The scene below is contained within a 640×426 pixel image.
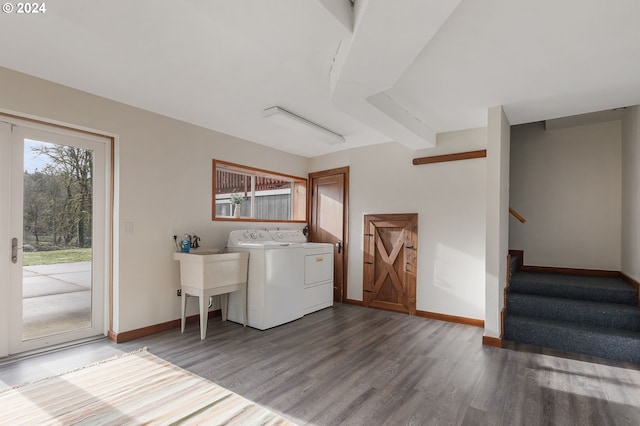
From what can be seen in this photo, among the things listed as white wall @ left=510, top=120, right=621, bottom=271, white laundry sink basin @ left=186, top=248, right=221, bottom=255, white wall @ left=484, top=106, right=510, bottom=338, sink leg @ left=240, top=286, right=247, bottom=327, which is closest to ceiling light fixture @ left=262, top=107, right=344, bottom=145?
white laundry sink basin @ left=186, top=248, right=221, bottom=255

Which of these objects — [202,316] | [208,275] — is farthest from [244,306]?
[208,275]

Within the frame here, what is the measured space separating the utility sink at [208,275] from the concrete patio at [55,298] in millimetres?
916

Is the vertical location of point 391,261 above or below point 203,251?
below

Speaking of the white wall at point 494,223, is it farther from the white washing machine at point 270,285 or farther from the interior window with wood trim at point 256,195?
the interior window with wood trim at point 256,195

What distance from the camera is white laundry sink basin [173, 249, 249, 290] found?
3.43m

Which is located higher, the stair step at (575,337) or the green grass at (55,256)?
the green grass at (55,256)

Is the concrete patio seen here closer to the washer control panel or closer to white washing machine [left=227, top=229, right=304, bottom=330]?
white washing machine [left=227, top=229, right=304, bottom=330]

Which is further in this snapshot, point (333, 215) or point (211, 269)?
point (333, 215)

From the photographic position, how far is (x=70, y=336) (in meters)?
3.21

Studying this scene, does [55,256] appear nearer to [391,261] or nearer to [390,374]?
[390,374]

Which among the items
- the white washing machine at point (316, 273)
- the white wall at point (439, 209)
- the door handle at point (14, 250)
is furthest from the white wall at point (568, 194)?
the door handle at point (14, 250)

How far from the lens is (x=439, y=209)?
434 centimetres

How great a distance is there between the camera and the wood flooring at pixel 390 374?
2121mm

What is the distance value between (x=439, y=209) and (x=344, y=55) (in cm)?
282
